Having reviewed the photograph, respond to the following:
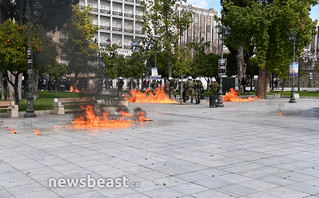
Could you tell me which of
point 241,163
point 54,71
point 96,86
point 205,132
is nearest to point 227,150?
point 241,163

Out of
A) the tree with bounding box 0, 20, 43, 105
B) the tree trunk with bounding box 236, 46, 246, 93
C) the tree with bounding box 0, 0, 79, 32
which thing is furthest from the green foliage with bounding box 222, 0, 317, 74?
the tree with bounding box 0, 20, 43, 105

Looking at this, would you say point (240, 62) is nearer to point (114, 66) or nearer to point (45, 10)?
point (114, 66)

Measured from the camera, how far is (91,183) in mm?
5578

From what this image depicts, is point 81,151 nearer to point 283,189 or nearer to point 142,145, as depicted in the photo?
point 142,145

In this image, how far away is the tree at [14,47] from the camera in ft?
54.0

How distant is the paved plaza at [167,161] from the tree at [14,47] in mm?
5654

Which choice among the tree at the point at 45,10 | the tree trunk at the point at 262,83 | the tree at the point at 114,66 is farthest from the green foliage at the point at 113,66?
the tree trunk at the point at 262,83

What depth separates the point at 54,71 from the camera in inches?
1842

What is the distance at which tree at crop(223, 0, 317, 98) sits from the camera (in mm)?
28672

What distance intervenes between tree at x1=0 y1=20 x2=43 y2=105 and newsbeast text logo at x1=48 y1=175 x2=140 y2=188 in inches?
478

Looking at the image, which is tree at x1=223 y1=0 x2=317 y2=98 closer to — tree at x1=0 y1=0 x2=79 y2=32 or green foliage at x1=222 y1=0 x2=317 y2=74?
green foliage at x1=222 y1=0 x2=317 y2=74

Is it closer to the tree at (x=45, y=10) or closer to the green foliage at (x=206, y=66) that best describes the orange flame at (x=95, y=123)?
the tree at (x=45, y=10)

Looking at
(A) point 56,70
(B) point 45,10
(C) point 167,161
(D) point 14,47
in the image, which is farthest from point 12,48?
(A) point 56,70

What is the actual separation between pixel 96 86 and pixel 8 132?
5781 mm
